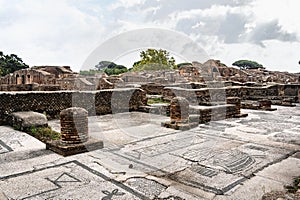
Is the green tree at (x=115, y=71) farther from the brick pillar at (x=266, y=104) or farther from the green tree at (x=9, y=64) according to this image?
the brick pillar at (x=266, y=104)

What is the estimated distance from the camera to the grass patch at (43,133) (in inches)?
246

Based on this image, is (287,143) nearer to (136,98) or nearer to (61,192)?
(61,192)

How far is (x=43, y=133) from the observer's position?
256 inches

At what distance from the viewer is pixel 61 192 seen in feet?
11.3

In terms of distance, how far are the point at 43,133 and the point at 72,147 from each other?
73.2 inches

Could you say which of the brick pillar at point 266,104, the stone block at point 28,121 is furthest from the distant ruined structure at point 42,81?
the brick pillar at point 266,104

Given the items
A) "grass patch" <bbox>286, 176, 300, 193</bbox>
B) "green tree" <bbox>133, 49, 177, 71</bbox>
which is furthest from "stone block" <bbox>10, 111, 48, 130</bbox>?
"green tree" <bbox>133, 49, 177, 71</bbox>

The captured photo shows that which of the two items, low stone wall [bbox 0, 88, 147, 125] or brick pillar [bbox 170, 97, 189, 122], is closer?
brick pillar [bbox 170, 97, 189, 122]

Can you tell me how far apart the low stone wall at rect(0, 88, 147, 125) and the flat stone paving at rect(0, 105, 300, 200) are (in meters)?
1.15

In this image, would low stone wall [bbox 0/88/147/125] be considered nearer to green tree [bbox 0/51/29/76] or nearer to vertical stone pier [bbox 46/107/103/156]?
vertical stone pier [bbox 46/107/103/156]

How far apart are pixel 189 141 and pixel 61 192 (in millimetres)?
3351

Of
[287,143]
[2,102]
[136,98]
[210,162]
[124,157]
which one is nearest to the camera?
[210,162]

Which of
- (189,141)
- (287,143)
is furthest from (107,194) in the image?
(287,143)

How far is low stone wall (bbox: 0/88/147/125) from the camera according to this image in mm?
7895
